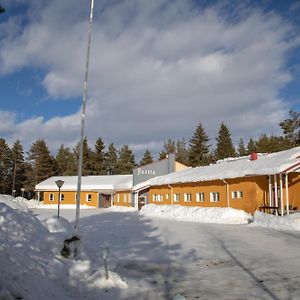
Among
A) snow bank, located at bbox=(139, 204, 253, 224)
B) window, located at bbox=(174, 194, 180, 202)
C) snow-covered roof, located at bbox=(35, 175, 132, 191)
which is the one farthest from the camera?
snow-covered roof, located at bbox=(35, 175, 132, 191)

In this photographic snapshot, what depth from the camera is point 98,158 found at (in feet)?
288

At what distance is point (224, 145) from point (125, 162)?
2434 centimetres

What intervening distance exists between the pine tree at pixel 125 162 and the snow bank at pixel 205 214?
52420mm

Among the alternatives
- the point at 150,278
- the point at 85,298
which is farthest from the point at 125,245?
the point at 85,298

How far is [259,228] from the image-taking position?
2325 centimetres

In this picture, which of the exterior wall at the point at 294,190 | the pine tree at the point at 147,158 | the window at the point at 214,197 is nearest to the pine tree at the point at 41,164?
the pine tree at the point at 147,158

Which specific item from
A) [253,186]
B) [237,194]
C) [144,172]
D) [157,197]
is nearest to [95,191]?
[144,172]

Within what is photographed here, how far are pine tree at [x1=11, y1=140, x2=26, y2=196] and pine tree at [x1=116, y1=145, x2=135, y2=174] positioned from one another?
21.1 meters

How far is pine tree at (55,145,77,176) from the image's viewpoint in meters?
92.9

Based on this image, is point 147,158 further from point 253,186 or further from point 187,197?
point 253,186

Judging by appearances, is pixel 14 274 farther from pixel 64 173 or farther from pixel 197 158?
pixel 64 173

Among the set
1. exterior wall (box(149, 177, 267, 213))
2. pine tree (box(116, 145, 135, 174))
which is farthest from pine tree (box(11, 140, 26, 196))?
exterior wall (box(149, 177, 267, 213))

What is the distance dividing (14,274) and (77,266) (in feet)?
9.46

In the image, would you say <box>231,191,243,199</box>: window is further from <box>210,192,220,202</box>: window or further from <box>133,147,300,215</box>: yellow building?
Answer: <box>210,192,220,202</box>: window
